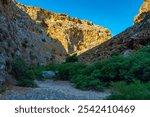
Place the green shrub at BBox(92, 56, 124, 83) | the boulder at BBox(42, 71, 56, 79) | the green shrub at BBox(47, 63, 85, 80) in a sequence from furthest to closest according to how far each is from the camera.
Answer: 1. the boulder at BBox(42, 71, 56, 79)
2. the green shrub at BBox(47, 63, 85, 80)
3. the green shrub at BBox(92, 56, 124, 83)

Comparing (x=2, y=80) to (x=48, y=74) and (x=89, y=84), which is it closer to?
(x=89, y=84)

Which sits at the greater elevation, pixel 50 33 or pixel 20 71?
pixel 50 33

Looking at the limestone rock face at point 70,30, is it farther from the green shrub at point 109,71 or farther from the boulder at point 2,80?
the boulder at point 2,80

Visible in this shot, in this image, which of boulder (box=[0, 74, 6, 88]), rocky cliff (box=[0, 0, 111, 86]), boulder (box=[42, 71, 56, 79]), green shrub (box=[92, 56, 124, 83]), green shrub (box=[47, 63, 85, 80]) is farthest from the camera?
rocky cliff (box=[0, 0, 111, 86])

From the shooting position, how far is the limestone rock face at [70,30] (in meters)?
82.6

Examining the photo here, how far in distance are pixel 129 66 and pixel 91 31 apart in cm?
7653

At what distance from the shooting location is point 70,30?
288ft

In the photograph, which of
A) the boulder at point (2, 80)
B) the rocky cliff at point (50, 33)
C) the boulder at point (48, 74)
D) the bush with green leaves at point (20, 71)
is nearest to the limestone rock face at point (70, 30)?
the rocky cliff at point (50, 33)

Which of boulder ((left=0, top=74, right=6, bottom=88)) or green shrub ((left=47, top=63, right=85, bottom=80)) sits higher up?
green shrub ((left=47, top=63, right=85, bottom=80))

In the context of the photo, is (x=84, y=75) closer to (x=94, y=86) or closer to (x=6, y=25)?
(x=94, y=86)

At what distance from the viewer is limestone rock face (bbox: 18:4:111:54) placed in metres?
82.6

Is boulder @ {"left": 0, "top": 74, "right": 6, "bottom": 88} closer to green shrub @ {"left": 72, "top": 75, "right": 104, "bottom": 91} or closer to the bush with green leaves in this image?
the bush with green leaves

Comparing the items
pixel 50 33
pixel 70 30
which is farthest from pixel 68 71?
pixel 70 30

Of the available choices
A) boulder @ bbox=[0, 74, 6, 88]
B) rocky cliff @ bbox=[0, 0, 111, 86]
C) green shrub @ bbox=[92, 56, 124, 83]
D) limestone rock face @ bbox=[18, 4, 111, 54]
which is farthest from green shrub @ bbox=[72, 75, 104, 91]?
limestone rock face @ bbox=[18, 4, 111, 54]
